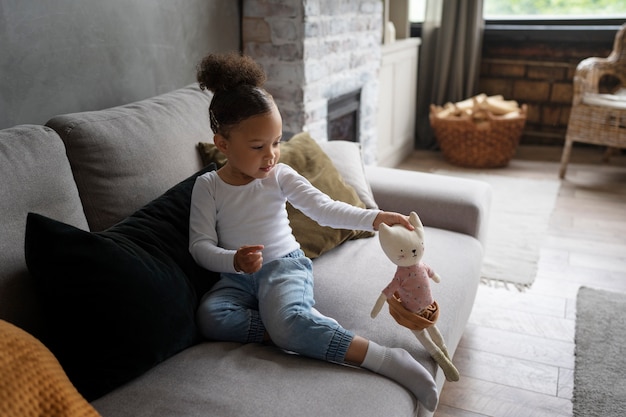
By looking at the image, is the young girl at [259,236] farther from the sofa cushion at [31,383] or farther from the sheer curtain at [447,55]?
the sheer curtain at [447,55]

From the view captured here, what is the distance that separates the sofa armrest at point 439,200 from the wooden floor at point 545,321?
14.4 inches

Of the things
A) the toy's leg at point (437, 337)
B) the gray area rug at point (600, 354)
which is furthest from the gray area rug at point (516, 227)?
the toy's leg at point (437, 337)

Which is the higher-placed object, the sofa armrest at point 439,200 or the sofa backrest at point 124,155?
the sofa backrest at point 124,155

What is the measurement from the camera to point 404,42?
4090 millimetres

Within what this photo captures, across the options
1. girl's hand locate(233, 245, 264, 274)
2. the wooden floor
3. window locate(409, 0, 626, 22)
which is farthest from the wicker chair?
girl's hand locate(233, 245, 264, 274)

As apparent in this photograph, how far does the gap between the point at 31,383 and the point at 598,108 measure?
3526 mm

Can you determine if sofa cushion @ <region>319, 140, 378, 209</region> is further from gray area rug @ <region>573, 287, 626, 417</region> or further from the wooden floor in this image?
gray area rug @ <region>573, 287, 626, 417</region>

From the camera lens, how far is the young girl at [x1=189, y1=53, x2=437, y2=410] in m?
1.27

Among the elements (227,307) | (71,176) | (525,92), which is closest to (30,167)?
(71,176)

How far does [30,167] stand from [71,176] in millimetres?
115

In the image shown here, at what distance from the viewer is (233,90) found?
137cm

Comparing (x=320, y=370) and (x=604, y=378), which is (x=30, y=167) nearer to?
(x=320, y=370)

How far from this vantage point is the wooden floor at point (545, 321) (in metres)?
1.76

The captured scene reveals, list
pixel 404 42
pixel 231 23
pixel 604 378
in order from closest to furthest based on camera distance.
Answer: pixel 604 378 < pixel 231 23 < pixel 404 42
